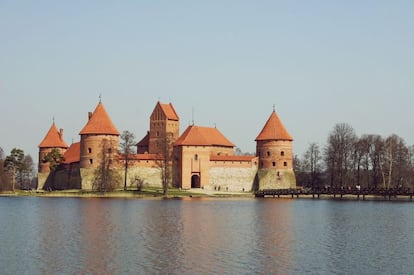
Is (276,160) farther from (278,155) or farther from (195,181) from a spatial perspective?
(195,181)

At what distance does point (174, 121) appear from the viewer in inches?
2601

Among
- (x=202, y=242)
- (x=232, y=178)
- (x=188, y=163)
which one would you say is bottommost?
(x=202, y=242)

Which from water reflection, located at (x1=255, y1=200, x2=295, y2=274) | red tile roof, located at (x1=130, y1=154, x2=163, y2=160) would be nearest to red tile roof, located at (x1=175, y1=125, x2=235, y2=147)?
red tile roof, located at (x1=130, y1=154, x2=163, y2=160)

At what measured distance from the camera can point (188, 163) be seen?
59625mm

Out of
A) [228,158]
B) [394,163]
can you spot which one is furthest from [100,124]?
[394,163]

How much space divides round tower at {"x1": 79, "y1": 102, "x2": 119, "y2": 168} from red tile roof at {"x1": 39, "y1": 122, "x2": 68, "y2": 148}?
344 inches

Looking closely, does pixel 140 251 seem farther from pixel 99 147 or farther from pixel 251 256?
pixel 99 147

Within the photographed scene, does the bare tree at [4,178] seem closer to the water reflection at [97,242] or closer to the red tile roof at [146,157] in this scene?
the red tile roof at [146,157]

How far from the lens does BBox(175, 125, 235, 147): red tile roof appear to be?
60.2 metres

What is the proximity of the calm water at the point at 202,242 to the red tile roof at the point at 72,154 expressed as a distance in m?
25.9

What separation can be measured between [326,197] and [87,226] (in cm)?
3296

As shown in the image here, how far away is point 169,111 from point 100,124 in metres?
9.76

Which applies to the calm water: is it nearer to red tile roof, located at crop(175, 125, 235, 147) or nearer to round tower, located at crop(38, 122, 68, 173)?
red tile roof, located at crop(175, 125, 235, 147)

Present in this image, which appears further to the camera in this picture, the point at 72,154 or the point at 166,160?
the point at 72,154
